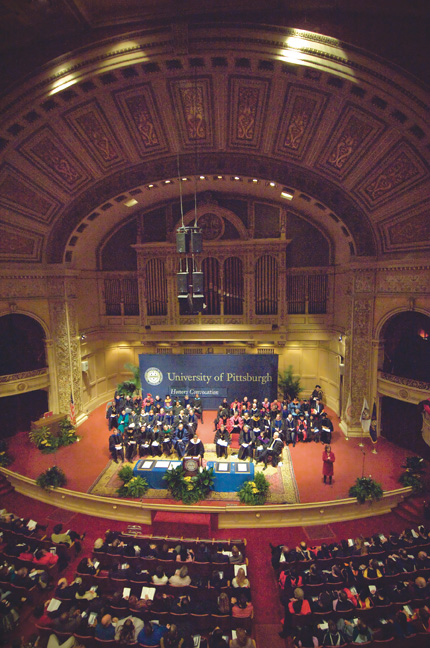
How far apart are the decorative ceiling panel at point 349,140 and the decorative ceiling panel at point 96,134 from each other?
695 centimetres

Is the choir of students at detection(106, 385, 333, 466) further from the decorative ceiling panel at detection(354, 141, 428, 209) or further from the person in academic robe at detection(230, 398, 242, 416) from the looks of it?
the decorative ceiling panel at detection(354, 141, 428, 209)

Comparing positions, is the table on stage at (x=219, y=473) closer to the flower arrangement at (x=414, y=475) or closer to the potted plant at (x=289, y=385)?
the flower arrangement at (x=414, y=475)

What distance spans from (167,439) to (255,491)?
168 inches

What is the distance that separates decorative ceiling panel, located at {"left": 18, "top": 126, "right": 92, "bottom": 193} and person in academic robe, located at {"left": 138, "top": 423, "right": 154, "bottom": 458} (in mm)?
9607

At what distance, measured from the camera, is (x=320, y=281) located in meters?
17.1

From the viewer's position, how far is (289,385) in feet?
57.2

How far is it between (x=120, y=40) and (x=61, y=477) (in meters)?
12.3

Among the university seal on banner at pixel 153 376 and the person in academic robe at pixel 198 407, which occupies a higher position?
the university seal on banner at pixel 153 376

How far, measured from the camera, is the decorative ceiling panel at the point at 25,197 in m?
11.6

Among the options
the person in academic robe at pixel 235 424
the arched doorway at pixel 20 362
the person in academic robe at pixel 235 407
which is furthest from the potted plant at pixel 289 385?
the arched doorway at pixel 20 362

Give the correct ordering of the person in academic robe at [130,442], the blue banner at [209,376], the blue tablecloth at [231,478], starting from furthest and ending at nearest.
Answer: the blue banner at [209,376], the person in academic robe at [130,442], the blue tablecloth at [231,478]

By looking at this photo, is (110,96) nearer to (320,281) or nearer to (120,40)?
(120,40)

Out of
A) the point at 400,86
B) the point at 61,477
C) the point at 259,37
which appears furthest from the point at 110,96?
the point at 61,477

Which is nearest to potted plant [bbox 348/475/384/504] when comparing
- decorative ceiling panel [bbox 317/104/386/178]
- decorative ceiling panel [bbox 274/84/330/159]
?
decorative ceiling panel [bbox 317/104/386/178]
